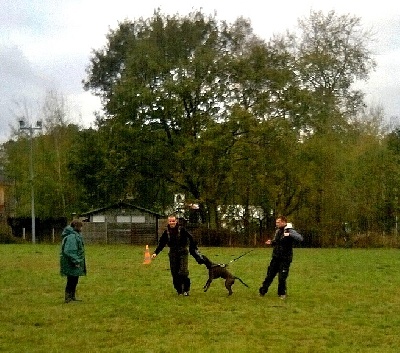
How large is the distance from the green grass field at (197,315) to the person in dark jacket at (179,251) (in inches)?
13.1

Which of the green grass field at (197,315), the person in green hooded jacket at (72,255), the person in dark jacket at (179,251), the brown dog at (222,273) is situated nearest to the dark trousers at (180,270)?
the person in dark jacket at (179,251)

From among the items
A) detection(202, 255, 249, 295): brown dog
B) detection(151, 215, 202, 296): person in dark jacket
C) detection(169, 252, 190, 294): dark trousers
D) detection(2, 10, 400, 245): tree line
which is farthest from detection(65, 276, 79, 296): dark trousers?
detection(2, 10, 400, 245): tree line

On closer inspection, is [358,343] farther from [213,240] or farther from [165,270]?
[213,240]

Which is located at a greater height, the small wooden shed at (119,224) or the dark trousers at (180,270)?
the small wooden shed at (119,224)

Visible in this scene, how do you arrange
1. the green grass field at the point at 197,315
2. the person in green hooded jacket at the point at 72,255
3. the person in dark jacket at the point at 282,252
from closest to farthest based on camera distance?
the green grass field at the point at 197,315
the person in green hooded jacket at the point at 72,255
the person in dark jacket at the point at 282,252

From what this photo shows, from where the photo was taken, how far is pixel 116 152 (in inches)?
1806

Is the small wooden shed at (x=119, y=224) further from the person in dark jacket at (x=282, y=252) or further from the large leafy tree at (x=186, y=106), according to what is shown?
the person in dark jacket at (x=282, y=252)

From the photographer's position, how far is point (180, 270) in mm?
15664

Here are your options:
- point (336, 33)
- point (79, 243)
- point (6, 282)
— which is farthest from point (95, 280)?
point (336, 33)

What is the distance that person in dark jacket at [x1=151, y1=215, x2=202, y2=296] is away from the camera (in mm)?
15664

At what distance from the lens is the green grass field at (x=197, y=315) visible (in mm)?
10227

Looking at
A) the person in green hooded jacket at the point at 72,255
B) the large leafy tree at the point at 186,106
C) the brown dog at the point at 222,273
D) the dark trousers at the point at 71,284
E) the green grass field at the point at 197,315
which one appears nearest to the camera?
the green grass field at the point at 197,315

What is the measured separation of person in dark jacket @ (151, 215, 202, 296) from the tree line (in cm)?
2734

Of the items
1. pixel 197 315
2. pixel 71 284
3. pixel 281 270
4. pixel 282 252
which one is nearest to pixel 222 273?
pixel 281 270
